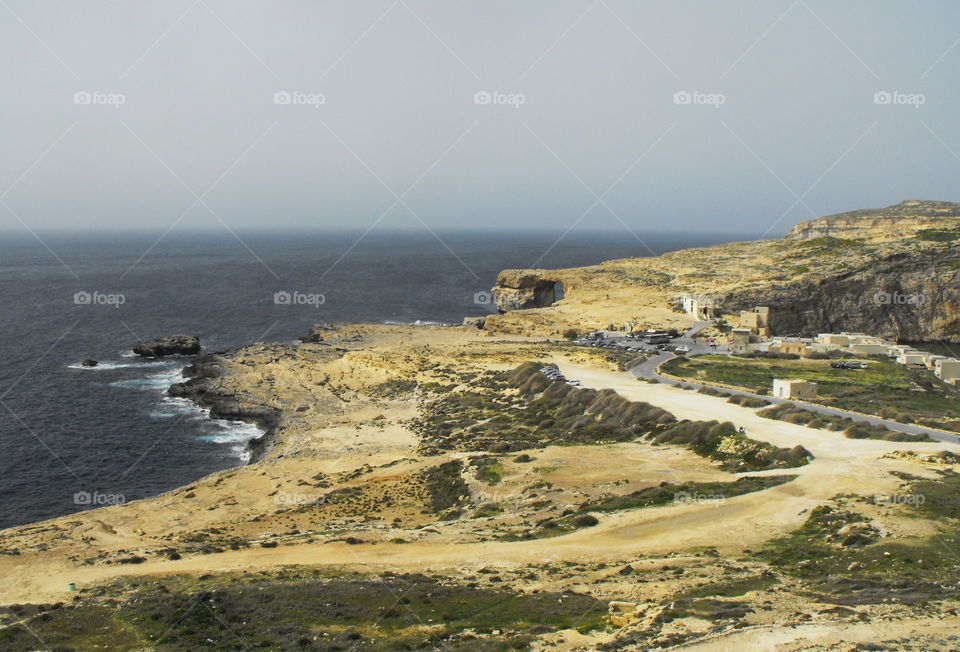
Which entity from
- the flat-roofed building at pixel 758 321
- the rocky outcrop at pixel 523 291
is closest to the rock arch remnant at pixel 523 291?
the rocky outcrop at pixel 523 291

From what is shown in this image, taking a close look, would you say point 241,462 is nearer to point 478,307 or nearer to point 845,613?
point 845,613

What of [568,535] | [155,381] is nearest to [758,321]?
[568,535]

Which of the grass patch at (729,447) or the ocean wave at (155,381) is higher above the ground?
the ocean wave at (155,381)

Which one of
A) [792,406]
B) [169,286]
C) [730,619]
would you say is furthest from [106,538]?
[169,286]

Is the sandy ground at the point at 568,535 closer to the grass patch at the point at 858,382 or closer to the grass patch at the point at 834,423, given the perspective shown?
the grass patch at the point at 834,423

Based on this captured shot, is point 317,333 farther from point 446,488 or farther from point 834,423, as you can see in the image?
point 834,423
